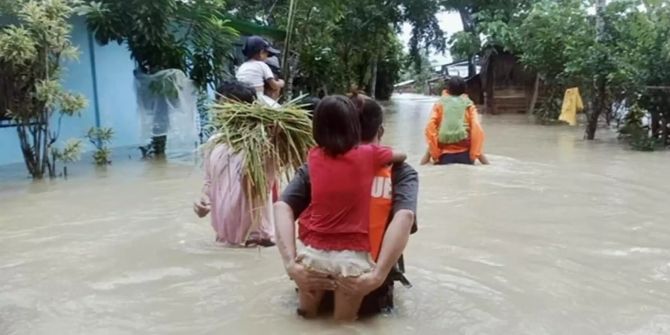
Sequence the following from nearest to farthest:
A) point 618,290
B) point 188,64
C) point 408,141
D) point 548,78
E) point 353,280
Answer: point 353,280, point 618,290, point 188,64, point 408,141, point 548,78

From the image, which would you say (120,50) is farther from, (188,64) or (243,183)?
(243,183)

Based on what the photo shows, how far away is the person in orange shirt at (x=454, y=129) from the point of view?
24.9 ft

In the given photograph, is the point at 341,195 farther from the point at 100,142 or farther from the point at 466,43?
the point at 466,43

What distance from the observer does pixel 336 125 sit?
3.14 m

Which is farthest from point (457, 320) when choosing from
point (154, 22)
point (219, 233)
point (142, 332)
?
point (154, 22)

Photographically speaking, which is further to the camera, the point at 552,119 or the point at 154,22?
the point at 552,119

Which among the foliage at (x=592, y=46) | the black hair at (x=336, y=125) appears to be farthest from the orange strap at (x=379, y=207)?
the foliage at (x=592, y=46)

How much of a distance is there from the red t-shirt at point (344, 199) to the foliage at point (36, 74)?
18.2 feet

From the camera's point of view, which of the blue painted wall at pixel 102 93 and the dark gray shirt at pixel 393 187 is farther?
the blue painted wall at pixel 102 93

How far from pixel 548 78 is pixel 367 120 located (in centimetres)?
1383

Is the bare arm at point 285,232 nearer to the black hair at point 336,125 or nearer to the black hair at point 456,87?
the black hair at point 336,125

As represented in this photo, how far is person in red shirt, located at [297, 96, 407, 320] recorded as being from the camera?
3137 mm

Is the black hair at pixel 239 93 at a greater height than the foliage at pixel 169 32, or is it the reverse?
the foliage at pixel 169 32

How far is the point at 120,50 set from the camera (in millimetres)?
11227
